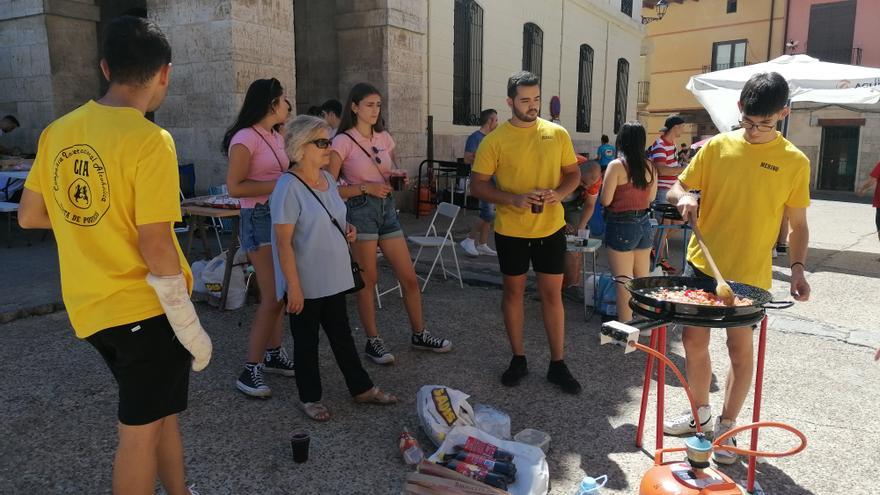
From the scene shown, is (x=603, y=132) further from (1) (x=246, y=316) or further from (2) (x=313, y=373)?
(2) (x=313, y=373)

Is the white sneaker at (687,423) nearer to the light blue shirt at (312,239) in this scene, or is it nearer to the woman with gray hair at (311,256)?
the woman with gray hair at (311,256)

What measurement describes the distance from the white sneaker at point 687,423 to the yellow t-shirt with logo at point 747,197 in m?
0.69

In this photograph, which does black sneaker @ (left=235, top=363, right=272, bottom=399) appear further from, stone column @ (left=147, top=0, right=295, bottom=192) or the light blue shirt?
stone column @ (left=147, top=0, right=295, bottom=192)

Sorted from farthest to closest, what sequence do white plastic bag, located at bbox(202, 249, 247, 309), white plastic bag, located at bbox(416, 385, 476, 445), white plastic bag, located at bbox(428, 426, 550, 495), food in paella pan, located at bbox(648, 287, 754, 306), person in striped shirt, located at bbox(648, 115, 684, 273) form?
person in striped shirt, located at bbox(648, 115, 684, 273) → white plastic bag, located at bbox(202, 249, 247, 309) → white plastic bag, located at bbox(416, 385, 476, 445) → white plastic bag, located at bbox(428, 426, 550, 495) → food in paella pan, located at bbox(648, 287, 754, 306)

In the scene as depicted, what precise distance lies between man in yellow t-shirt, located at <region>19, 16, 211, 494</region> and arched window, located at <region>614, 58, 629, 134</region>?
842 inches

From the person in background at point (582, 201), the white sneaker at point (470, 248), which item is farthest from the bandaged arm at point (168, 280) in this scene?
the white sneaker at point (470, 248)

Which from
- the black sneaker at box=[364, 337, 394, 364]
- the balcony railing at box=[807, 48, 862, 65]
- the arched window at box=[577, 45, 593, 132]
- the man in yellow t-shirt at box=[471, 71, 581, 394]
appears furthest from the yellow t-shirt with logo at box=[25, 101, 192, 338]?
the balcony railing at box=[807, 48, 862, 65]

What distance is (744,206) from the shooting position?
8.94 ft

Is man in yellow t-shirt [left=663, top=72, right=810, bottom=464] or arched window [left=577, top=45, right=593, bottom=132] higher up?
arched window [left=577, top=45, right=593, bottom=132]

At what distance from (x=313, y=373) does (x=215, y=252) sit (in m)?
4.44

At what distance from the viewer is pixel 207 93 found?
7867 millimetres

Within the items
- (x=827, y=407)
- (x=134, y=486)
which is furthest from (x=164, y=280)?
(x=827, y=407)

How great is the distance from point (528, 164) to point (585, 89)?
16878 millimetres

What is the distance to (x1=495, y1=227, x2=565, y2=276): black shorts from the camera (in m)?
3.62
